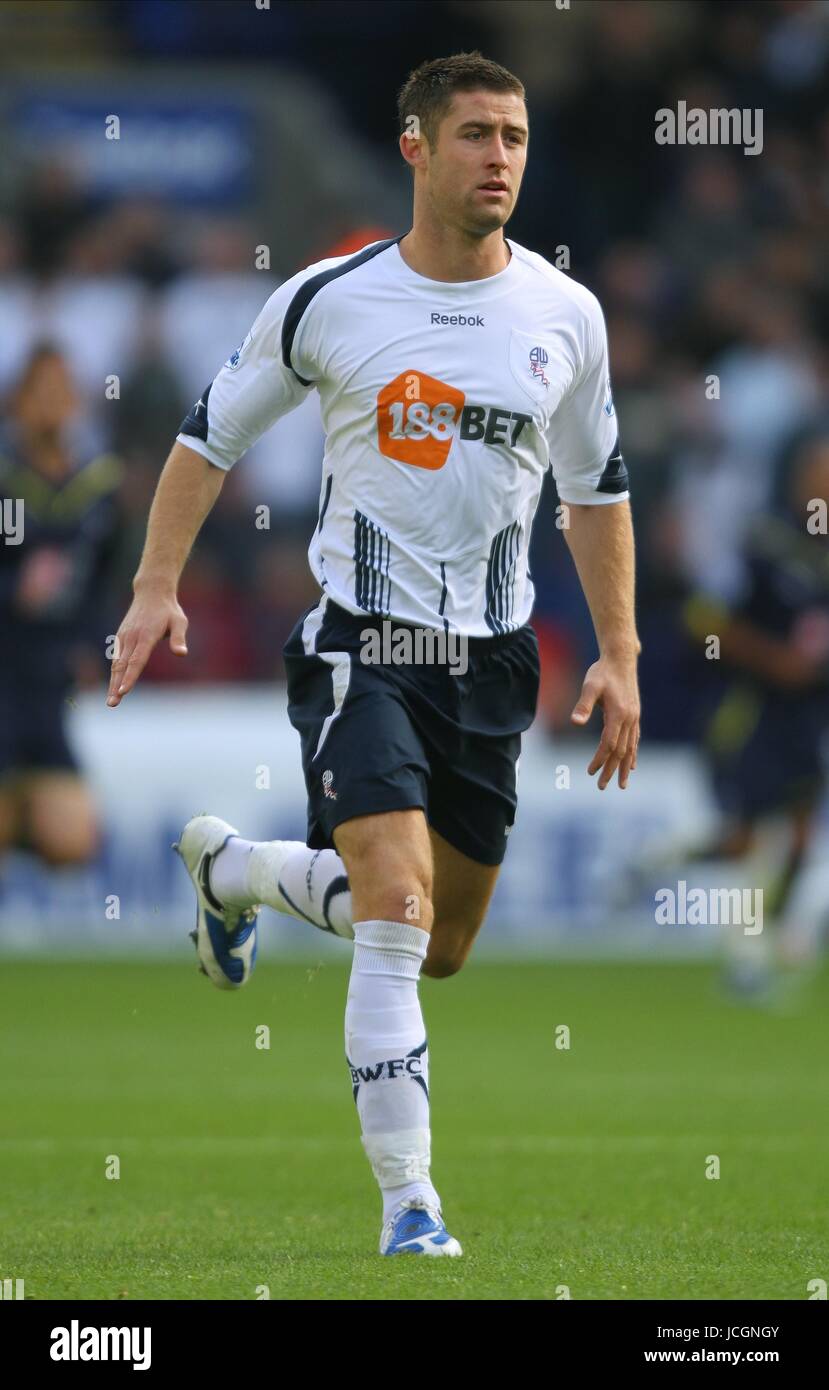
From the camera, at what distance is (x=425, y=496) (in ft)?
19.0

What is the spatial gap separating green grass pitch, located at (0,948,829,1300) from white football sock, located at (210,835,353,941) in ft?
0.75

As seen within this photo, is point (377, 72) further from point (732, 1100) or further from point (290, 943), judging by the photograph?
point (732, 1100)

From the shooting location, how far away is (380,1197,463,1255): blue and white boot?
5.21 meters

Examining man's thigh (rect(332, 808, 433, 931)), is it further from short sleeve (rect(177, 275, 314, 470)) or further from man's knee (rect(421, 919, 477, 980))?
short sleeve (rect(177, 275, 314, 470))

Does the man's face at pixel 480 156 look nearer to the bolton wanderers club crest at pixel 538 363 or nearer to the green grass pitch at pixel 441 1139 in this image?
the bolton wanderers club crest at pixel 538 363

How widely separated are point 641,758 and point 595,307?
9222 mm

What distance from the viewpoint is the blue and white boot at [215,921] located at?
6883mm

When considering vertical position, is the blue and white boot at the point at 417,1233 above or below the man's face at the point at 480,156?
below

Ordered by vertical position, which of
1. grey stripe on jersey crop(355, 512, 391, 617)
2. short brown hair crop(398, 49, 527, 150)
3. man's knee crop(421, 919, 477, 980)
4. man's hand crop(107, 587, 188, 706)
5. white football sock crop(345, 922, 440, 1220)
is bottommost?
white football sock crop(345, 922, 440, 1220)

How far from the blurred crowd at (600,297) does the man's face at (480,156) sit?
317 inches

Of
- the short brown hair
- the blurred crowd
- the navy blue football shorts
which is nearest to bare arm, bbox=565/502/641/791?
the navy blue football shorts

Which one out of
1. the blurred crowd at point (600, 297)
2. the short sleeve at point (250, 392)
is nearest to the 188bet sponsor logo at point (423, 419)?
the short sleeve at point (250, 392)
